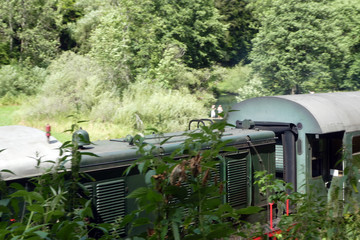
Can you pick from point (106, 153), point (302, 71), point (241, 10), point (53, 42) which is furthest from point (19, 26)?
point (106, 153)

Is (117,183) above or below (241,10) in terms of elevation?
below

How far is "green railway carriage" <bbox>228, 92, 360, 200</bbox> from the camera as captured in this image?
7.45 meters

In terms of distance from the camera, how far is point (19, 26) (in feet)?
106

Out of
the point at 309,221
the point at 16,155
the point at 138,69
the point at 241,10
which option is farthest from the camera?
the point at 241,10

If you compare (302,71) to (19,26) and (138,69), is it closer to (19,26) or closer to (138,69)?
(138,69)

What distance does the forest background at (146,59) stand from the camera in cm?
2127

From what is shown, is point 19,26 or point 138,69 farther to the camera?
point 19,26

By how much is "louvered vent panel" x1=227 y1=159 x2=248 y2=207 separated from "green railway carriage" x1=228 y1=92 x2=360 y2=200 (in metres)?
0.96

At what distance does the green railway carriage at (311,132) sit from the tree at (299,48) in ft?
80.7

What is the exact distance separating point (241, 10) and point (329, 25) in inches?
759

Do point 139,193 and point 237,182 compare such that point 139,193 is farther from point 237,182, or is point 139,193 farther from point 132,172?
point 237,182

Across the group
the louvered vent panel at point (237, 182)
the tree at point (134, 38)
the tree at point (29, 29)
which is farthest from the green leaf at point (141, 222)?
the tree at point (29, 29)

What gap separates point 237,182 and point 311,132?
1580 millimetres

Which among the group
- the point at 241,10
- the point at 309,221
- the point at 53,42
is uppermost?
the point at 241,10
